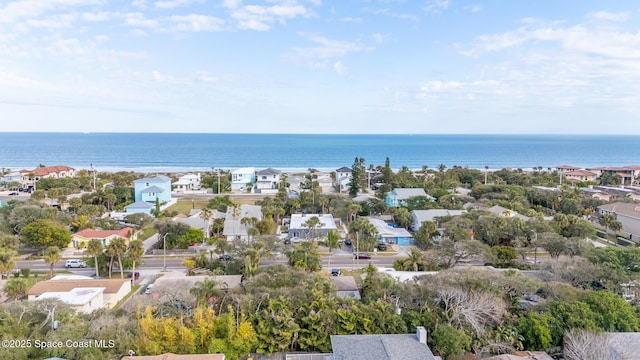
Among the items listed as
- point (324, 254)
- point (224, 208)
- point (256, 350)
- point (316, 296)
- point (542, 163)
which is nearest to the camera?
point (256, 350)

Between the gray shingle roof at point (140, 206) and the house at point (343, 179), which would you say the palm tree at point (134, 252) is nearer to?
the gray shingle roof at point (140, 206)

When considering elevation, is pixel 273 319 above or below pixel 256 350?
above

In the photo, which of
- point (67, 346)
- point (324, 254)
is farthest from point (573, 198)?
point (67, 346)

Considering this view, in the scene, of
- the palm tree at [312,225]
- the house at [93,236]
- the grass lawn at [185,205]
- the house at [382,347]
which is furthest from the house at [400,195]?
the house at [382,347]

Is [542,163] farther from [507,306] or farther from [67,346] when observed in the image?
[67,346]

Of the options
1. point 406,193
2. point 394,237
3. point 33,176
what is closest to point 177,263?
point 394,237

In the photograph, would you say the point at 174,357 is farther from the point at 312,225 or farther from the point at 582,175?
the point at 582,175

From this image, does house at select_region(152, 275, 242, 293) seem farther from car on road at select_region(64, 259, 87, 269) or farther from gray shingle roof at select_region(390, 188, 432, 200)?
gray shingle roof at select_region(390, 188, 432, 200)

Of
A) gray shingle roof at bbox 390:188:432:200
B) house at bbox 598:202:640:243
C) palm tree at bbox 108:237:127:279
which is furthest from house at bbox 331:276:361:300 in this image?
house at bbox 598:202:640:243
